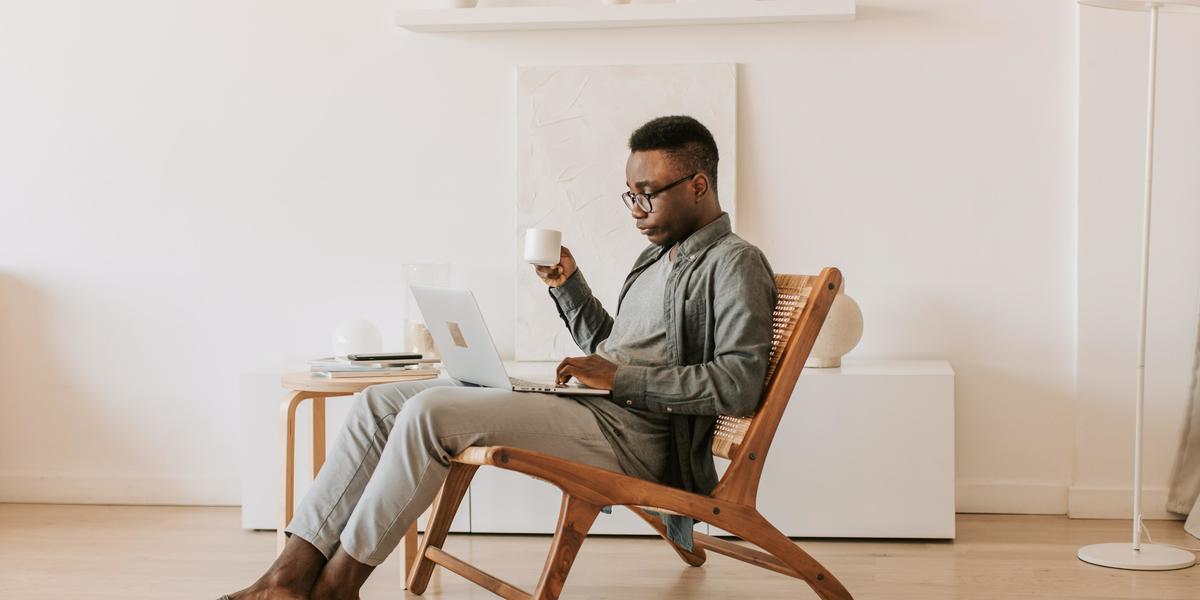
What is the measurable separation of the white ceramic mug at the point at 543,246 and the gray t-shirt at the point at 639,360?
22cm

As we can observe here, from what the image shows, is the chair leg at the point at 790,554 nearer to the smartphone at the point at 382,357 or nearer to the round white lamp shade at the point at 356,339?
the smartphone at the point at 382,357

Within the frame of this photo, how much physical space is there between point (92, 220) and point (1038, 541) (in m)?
3.18

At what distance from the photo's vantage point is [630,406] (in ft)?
7.93

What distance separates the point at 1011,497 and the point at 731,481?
1681mm

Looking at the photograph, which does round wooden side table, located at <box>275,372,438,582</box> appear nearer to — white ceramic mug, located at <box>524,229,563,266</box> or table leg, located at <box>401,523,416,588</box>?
table leg, located at <box>401,523,416,588</box>

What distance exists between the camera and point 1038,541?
335cm

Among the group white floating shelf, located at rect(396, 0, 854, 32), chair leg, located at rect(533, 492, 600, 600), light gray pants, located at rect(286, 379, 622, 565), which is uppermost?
white floating shelf, located at rect(396, 0, 854, 32)

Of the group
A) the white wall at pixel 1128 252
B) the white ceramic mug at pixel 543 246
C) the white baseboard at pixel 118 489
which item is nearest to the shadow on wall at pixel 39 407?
the white baseboard at pixel 118 489

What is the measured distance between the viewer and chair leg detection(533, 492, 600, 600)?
222 cm

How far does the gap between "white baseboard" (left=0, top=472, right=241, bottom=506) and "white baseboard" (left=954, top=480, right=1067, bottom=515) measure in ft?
7.77

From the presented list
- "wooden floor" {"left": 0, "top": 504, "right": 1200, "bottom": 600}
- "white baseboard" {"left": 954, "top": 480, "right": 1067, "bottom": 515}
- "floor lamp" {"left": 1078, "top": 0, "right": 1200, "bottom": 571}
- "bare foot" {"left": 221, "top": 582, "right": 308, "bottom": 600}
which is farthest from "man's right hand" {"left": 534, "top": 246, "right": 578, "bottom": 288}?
"white baseboard" {"left": 954, "top": 480, "right": 1067, "bottom": 515}

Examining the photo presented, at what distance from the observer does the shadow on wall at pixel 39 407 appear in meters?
4.02

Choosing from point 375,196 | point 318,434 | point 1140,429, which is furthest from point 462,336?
point 1140,429

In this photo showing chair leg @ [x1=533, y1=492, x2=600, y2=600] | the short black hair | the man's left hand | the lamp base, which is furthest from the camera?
the lamp base
